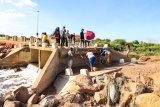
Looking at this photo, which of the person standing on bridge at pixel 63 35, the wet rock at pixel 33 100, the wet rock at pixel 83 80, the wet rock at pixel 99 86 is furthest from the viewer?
the person standing on bridge at pixel 63 35

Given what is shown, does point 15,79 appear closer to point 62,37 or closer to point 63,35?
point 62,37

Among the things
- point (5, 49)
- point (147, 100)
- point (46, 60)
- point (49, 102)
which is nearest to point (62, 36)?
point (46, 60)

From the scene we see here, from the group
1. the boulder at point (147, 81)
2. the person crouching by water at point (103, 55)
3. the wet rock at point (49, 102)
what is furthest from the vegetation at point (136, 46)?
the wet rock at point (49, 102)

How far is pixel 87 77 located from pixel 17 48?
1179cm

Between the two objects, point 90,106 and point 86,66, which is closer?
point 90,106

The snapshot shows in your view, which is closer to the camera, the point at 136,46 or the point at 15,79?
the point at 15,79

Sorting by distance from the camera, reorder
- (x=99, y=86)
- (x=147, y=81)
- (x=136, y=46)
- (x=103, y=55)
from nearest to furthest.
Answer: (x=99, y=86) → (x=147, y=81) → (x=103, y=55) → (x=136, y=46)

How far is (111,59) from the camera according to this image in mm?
21250

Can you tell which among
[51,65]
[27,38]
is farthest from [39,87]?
[27,38]

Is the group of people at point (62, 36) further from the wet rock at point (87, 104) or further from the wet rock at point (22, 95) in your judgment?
the wet rock at point (87, 104)

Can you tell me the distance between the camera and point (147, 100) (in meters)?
11.1

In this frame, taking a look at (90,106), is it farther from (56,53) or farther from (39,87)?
(56,53)

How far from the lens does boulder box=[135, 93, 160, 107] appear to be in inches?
426

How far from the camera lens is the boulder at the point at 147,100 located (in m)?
10.8
